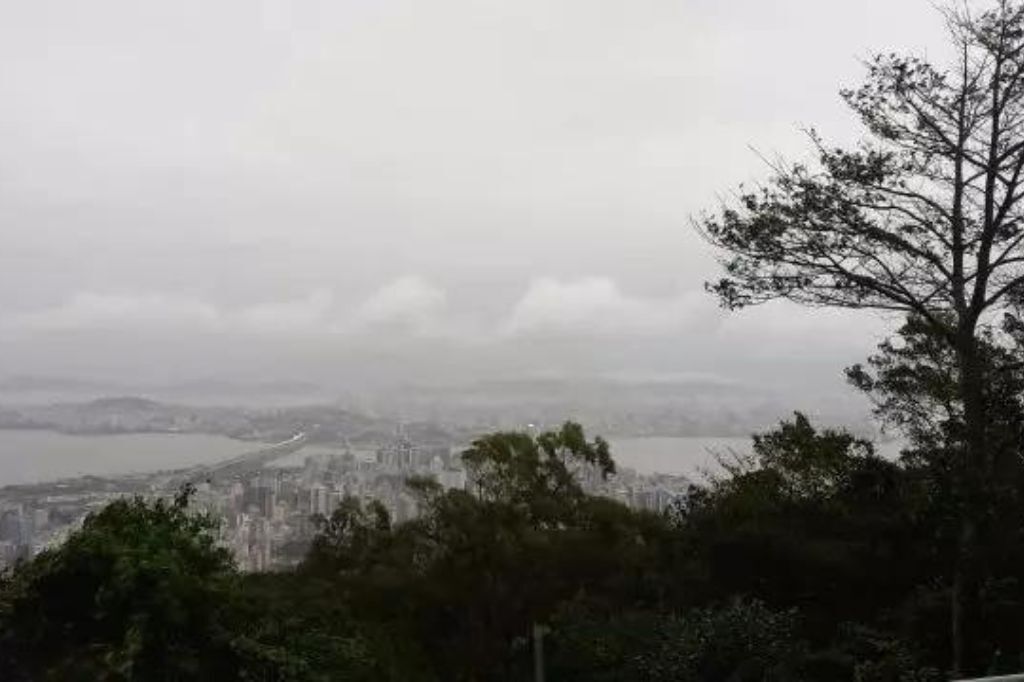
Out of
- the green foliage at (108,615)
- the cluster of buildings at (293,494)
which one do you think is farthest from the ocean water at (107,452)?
the green foliage at (108,615)

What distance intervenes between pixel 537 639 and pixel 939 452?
22.0 ft

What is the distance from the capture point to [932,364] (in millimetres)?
12625

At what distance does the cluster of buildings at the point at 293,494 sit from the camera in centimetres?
1361

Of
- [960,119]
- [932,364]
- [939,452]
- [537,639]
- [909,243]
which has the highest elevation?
[960,119]

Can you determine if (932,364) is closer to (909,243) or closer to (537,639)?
(909,243)

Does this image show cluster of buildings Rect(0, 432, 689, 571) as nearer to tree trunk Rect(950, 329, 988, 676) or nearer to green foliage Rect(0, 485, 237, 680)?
green foliage Rect(0, 485, 237, 680)

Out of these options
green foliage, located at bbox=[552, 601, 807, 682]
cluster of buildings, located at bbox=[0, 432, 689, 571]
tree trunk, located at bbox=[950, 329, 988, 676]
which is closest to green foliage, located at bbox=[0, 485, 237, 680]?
cluster of buildings, located at bbox=[0, 432, 689, 571]

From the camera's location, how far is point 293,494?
61.1ft

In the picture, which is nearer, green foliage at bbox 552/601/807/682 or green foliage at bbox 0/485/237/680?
green foliage at bbox 0/485/237/680

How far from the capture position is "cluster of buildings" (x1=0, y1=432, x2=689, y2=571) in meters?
13.6

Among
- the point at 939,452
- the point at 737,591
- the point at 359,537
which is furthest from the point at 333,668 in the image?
the point at 359,537

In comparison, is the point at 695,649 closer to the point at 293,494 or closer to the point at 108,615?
the point at 108,615

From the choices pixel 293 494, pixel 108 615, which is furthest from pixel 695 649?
pixel 293 494

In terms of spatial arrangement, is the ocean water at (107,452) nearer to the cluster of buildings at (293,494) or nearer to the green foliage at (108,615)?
the cluster of buildings at (293,494)
